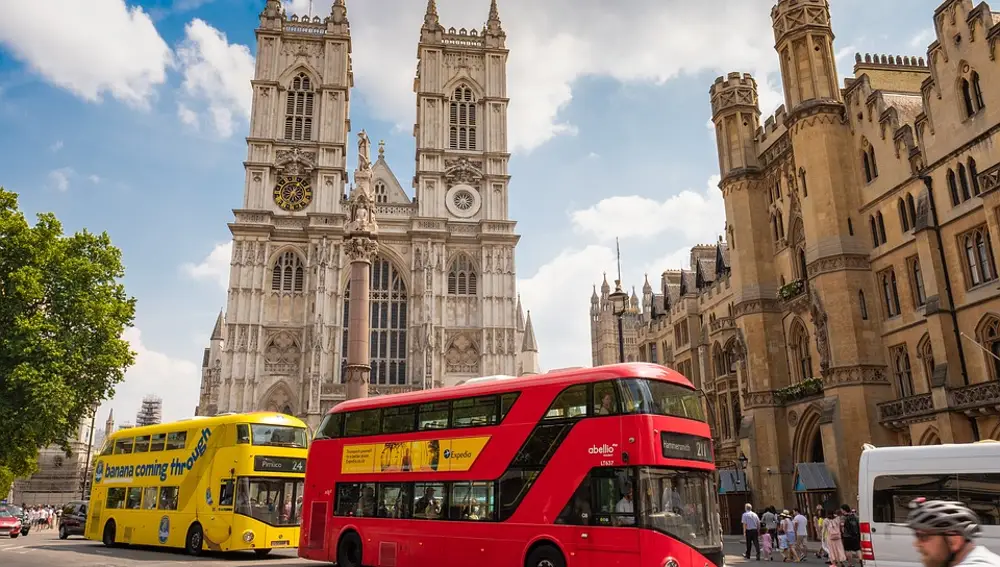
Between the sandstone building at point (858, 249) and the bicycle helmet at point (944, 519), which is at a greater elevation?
the sandstone building at point (858, 249)

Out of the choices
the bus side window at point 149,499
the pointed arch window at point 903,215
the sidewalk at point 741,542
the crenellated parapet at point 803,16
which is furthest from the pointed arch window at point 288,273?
the pointed arch window at point 903,215

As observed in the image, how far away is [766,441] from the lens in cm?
2733

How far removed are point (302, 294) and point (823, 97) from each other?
126ft

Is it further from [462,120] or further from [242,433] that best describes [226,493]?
[462,120]

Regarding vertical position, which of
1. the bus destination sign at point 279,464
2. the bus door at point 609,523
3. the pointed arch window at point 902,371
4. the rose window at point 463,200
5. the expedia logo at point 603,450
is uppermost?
the rose window at point 463,200

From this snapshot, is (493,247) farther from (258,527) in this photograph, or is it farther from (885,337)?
(258,527)

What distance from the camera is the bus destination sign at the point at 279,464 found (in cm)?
1866

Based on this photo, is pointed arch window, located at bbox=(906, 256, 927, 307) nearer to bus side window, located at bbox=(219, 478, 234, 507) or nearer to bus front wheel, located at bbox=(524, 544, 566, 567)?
bus front wheel, located at bbox=(524, 544, 566, 567)

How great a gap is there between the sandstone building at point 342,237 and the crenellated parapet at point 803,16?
30.4m

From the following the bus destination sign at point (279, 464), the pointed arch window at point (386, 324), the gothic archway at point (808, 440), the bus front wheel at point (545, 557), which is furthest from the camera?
the pointed arch window at point (386, 324)

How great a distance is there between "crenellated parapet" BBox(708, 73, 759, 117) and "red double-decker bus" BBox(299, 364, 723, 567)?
21168 mm

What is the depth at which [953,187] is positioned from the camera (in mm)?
21266

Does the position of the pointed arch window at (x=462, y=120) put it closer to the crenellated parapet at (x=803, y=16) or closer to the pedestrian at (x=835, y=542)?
the crenellated parapet at (x=803, y=16)

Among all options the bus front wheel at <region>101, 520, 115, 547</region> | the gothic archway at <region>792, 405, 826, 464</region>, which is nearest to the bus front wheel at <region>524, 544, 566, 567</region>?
the bus front wheel at <region>101, 520, 115, 547</region>
